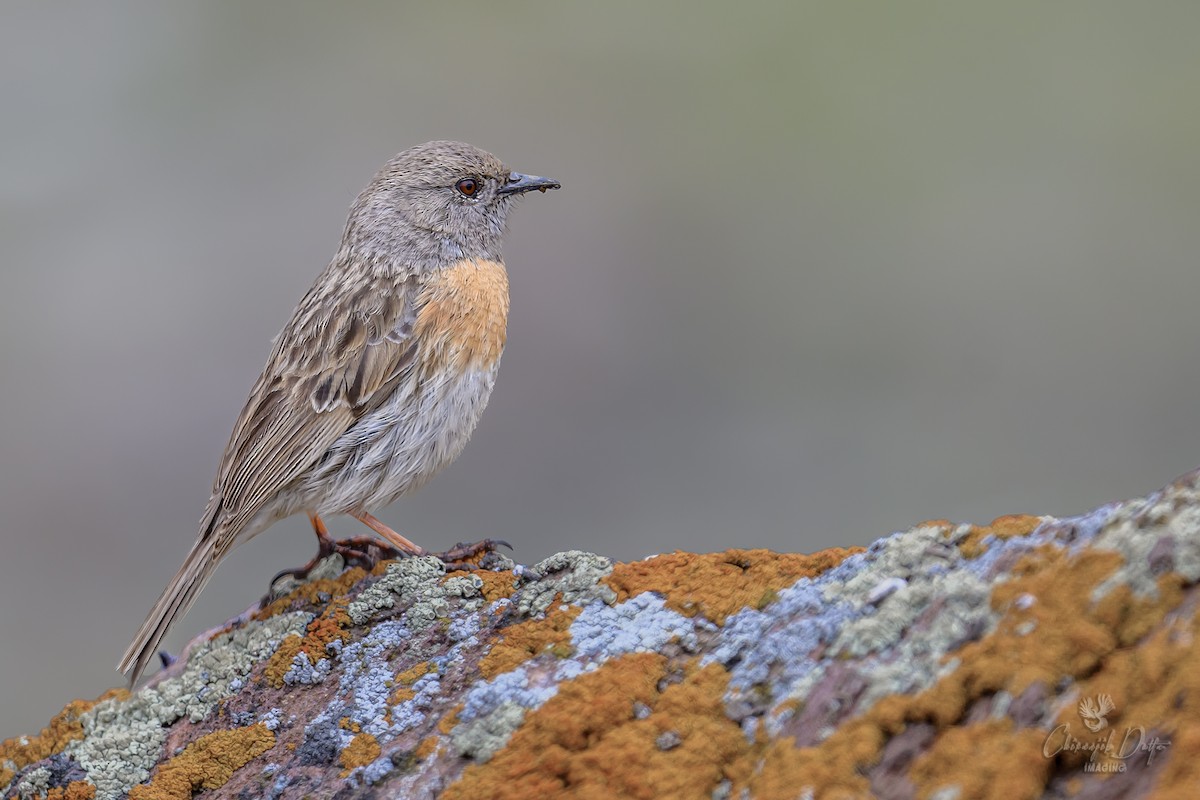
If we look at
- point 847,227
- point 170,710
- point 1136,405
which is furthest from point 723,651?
point 847,227

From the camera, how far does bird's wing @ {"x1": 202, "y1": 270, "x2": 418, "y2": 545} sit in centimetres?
554

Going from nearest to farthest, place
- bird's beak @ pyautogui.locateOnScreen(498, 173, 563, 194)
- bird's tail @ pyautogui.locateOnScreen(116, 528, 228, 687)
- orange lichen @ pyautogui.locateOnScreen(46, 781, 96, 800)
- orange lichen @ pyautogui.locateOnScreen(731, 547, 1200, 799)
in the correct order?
1. orange lichen @ pyautogui.locateOnScreen(731, 547, 1200, 799)
2. orange lichen @ pyautogui.locateOnScreen(46, 781, 96, 800)
3. bird's tail @ pyautogui.locateOnScreen(116, 528, 228, 687)
4. bird's beak @ pyautogui.locateOnScreen(498, 173, 563, 194)

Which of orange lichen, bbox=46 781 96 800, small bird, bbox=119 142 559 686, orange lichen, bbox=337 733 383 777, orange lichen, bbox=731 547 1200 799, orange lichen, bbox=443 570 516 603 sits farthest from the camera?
small bird, bbox=119 142 559 686

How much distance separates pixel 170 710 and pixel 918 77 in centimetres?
1752

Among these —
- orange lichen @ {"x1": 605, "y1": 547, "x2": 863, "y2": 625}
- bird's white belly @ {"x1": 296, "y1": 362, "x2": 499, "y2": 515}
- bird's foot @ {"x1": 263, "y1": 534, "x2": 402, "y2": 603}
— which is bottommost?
orange lichen @ {"x1": 605, "y1": 547, "x2": 863, "y2": 625}

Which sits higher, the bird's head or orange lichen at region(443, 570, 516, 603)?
the bird's head

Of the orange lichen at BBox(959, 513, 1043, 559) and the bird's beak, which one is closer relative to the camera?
the orange lichen at BBox(959, 513, 1043, 559)

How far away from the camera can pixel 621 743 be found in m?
3.15

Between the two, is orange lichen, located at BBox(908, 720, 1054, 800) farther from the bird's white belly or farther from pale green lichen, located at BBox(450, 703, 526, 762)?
the bird's white belly

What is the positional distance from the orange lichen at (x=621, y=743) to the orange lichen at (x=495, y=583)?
77 centimetres

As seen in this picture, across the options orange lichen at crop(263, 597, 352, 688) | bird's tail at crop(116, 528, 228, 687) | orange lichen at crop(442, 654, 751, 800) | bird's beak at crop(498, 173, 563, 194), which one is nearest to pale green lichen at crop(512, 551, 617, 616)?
orange lichen at crop(442, 654, 751, 800)

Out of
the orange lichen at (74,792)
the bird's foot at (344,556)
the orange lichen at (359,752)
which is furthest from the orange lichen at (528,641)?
the orange lichen at (74,792)

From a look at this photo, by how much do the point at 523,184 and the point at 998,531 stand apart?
158 inches
